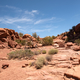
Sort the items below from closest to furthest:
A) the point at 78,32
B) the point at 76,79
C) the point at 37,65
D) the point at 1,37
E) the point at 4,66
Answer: the point at 76,79 → the point at 37,65 → the point at 4,66 → the point at 1,37 → the point at 78,32

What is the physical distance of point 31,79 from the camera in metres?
4.55

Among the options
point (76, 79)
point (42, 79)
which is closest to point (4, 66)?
point (42, 79)

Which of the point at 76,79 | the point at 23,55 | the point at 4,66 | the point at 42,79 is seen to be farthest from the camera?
the point at 23,55

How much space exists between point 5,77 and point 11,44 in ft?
38.7

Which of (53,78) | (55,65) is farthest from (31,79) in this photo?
(55,65)

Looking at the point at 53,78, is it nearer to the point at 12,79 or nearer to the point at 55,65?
the point at 55,65

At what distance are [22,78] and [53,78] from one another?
205cm

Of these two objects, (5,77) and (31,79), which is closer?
(31,79)

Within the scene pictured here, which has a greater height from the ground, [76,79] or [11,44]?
[11,44]

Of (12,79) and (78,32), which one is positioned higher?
(78,32)

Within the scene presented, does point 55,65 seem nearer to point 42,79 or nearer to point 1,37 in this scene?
point 42,79

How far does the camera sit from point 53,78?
4324 millimetres

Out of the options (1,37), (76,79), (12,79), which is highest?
(1,37)

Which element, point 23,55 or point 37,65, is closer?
point 37,65
